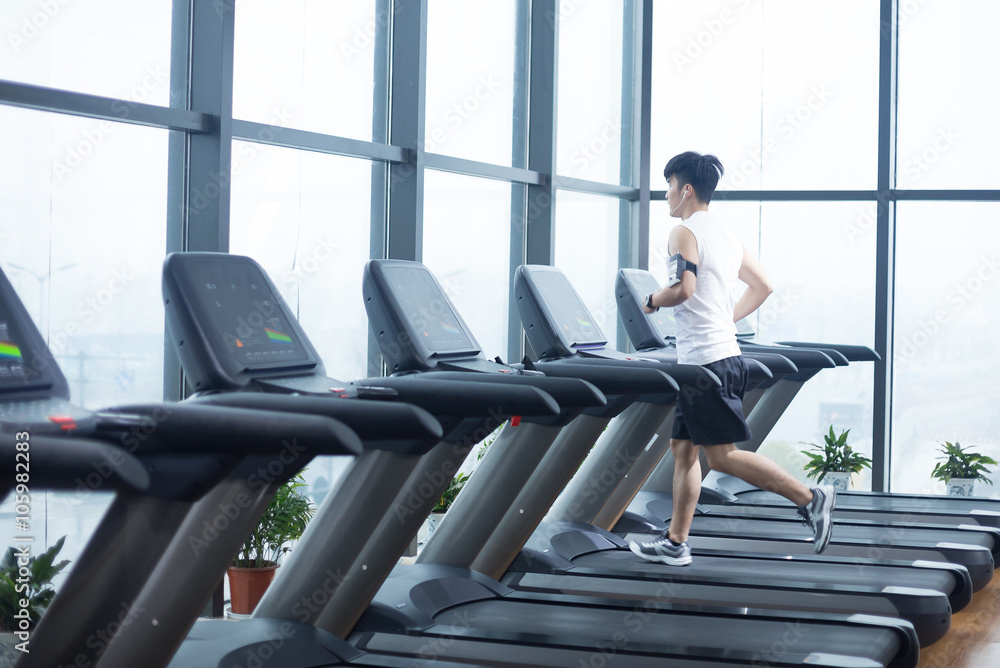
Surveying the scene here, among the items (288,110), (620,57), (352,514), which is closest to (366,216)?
(288,110)

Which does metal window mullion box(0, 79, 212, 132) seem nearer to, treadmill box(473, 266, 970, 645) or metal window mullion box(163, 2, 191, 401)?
metal window mullion box(163, 2, 191, 401)

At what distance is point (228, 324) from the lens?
2283 millimetres

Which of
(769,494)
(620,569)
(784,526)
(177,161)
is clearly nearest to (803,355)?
(784,526)

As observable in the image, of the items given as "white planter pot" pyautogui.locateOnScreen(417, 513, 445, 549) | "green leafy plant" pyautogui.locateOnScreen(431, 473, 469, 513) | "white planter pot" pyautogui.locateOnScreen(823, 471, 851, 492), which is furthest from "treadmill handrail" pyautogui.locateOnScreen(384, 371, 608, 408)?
"white planter pot" pyautogui.locateOnScreen(823, 471, 851, 492)

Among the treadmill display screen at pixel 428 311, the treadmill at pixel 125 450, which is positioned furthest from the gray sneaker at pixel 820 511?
the treadmill at pixel 125 450

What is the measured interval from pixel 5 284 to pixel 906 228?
539 cm

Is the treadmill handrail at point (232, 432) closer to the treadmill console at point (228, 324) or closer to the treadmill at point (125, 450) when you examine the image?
the treadmill at point (125, 450)

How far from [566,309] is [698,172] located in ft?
2.10

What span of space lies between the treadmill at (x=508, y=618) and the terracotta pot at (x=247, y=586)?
0.58 metres

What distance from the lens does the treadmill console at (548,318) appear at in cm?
353

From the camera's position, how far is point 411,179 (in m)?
4.18

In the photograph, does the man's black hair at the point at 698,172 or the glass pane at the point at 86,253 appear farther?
the man's black hair at the point at 698,172

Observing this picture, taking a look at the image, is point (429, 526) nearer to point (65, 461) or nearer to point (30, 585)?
point (30, 585)

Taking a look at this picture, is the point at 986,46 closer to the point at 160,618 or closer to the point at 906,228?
the point at 906,228
